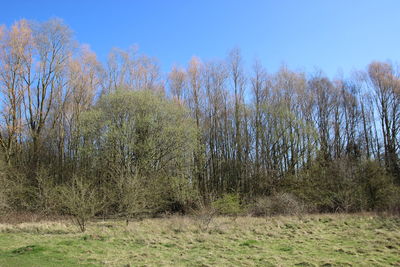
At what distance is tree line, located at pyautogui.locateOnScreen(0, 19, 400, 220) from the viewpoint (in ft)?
76.3

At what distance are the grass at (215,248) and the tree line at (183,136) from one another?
22.7 feet

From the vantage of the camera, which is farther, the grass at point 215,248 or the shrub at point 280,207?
the shrub at point 280,207

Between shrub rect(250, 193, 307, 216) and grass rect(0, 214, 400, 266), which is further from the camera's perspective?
shrub rect(250, 193, 307, 216)

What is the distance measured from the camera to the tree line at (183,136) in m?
23.3

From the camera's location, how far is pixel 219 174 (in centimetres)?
3222

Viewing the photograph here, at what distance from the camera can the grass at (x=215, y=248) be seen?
7.64 metres

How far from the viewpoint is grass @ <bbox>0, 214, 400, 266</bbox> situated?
764 cm

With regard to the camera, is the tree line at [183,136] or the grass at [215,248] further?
the tree line at [183,136]

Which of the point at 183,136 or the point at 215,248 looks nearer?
the point at 215,248

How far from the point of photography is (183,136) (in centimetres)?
2736

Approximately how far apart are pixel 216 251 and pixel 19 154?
25243 millimetres

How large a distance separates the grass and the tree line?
6.91m

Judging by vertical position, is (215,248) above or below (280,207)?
below

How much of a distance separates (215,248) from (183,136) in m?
18.1
